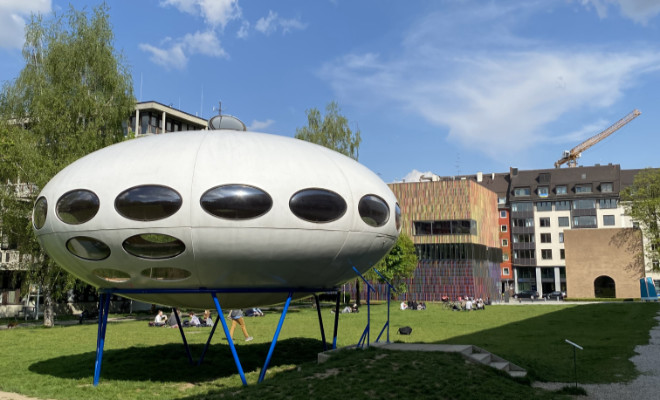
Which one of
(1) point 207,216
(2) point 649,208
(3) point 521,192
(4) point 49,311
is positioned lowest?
(4) point 49,311

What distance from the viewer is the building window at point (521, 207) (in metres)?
103

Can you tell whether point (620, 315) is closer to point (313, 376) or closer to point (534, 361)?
point (534, 361)

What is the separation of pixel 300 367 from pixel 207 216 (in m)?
4.84

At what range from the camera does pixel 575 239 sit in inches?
2655

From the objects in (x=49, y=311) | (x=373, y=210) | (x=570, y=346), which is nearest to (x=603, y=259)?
(x=570, y=346)

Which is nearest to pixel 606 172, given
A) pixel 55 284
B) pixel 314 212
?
pixel 55 284

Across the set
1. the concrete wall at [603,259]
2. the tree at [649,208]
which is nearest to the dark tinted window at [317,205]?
the concrete wall at [603,259]

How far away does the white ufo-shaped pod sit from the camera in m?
11.5

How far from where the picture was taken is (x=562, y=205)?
101m

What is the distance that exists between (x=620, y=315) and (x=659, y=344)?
19.8 meters

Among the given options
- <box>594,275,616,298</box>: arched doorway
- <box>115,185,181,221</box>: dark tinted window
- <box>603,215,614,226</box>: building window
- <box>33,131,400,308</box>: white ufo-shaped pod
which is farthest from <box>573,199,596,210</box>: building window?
<box>115,185,181,221</box>: dark tinted window

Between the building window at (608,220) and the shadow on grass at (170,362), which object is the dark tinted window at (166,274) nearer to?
the shadow on grass at (170,362)

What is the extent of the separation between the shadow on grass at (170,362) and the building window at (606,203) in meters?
92.3

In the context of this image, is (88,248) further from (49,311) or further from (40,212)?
(49,311)
